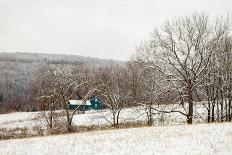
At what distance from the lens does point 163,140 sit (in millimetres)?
18656

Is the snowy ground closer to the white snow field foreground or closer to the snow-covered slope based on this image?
the snow-covered slope

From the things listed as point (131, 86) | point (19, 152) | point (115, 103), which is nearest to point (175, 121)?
point (115, 103)

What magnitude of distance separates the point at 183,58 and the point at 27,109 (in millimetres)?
83697

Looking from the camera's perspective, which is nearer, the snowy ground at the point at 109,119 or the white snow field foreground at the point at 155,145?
the white snow field foreground at the point at 155,145

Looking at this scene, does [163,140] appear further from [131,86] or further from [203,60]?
[131,86]

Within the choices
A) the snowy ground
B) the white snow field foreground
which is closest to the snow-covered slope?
the snowy ground

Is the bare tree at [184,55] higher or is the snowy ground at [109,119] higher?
the bare tree at [184,55]

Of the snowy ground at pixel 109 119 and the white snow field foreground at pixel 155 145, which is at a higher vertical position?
the white snow field foreground at pixel 155 145

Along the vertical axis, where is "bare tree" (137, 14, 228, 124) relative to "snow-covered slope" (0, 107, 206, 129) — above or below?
above

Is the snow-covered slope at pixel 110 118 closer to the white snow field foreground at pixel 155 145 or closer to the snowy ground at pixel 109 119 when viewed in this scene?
the snowy ground at pixel 109 119

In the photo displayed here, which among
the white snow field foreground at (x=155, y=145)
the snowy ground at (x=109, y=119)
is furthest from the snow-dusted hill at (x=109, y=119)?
the white snow field foreground at (x=155, y=145)

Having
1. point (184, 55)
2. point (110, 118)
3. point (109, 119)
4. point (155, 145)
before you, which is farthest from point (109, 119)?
point (155, 145)

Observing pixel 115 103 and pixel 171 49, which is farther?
pixel 115 103

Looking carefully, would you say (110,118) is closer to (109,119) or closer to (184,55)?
(109,119)
